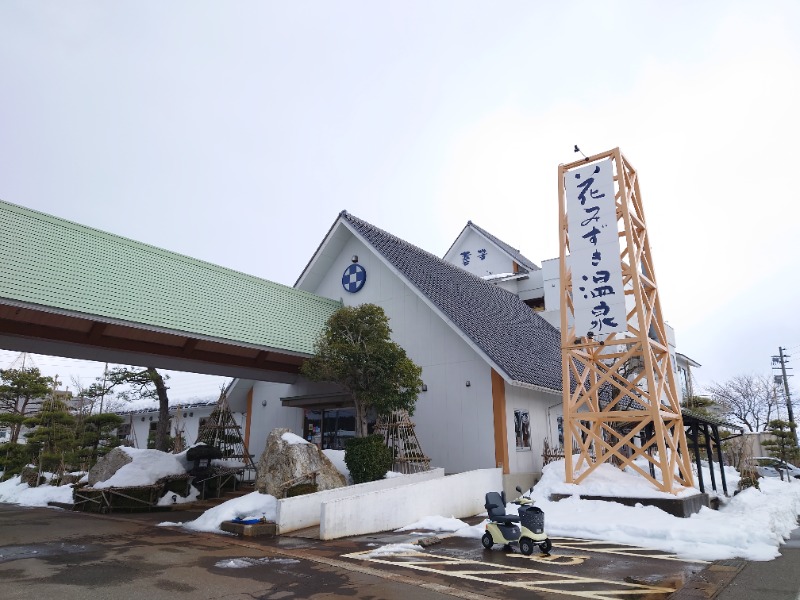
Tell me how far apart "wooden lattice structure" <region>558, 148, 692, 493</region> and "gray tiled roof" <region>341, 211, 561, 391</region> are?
1.71 m

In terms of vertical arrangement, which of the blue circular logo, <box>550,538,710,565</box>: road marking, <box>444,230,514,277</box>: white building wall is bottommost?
<box>550,538,710,565</box>: road marking

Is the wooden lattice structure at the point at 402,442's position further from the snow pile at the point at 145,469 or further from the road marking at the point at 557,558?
the snow pile at the point at 145,469

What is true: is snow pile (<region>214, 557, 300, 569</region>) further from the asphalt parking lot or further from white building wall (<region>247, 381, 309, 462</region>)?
white building wall (<region>247, 381, 309, 462</region>)

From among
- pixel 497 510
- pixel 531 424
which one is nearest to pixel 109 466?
pixel 497 510

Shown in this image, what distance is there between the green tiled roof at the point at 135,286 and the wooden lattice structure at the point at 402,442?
2931mm

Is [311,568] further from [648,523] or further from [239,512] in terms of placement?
[648,523]

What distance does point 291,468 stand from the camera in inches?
475

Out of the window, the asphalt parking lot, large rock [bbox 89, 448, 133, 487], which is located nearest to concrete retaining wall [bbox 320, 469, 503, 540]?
the asphalt parking lot

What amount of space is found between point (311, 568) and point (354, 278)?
1238 centimetres

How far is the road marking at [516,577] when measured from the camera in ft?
20.2

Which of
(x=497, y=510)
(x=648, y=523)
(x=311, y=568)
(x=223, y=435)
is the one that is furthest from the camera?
(x=223, y=435)

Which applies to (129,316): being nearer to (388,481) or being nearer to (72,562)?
(72,562)

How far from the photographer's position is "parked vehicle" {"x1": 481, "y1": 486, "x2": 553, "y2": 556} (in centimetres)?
834

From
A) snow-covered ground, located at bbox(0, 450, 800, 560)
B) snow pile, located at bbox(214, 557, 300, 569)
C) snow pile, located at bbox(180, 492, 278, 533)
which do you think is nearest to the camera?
snow pile, located at bbox(214, 557, 300, 569)
